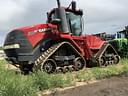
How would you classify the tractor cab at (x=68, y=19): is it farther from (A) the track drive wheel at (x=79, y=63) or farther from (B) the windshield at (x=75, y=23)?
(A) the track drive wheel at (x=79, y=63)

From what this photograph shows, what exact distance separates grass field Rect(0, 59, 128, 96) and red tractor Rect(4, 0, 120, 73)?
1976mm

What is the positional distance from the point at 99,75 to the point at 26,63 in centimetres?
317

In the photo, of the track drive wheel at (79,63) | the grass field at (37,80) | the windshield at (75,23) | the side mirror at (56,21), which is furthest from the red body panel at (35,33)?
the grass field at (37,80)

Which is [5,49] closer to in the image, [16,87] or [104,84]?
[104,84]

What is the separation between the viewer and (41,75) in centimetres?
1226

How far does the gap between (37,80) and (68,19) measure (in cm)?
601

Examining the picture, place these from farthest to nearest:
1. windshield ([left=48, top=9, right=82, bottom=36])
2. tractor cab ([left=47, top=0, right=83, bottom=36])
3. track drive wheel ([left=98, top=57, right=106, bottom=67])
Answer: track drive wheel ([left=98, top=57, right=106, bottom=67]) < windshield ([left=48, top=9, right=82, bottom=36]) < tractor cab ([left=47, top=0, right=83, bottom=36])

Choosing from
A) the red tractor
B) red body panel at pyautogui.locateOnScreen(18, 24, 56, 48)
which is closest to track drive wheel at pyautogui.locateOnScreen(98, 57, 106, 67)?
the red tractor

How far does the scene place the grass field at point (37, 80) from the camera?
994 cm

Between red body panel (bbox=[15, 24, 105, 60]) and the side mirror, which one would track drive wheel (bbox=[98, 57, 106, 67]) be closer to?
red body panel (bbox=[15, 24, 105, 60])

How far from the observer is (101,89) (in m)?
11.5

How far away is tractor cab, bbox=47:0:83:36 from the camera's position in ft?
55.5

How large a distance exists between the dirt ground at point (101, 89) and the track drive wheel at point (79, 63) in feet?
12.3

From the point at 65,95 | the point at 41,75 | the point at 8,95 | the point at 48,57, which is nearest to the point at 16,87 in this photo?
the point at 8,95
